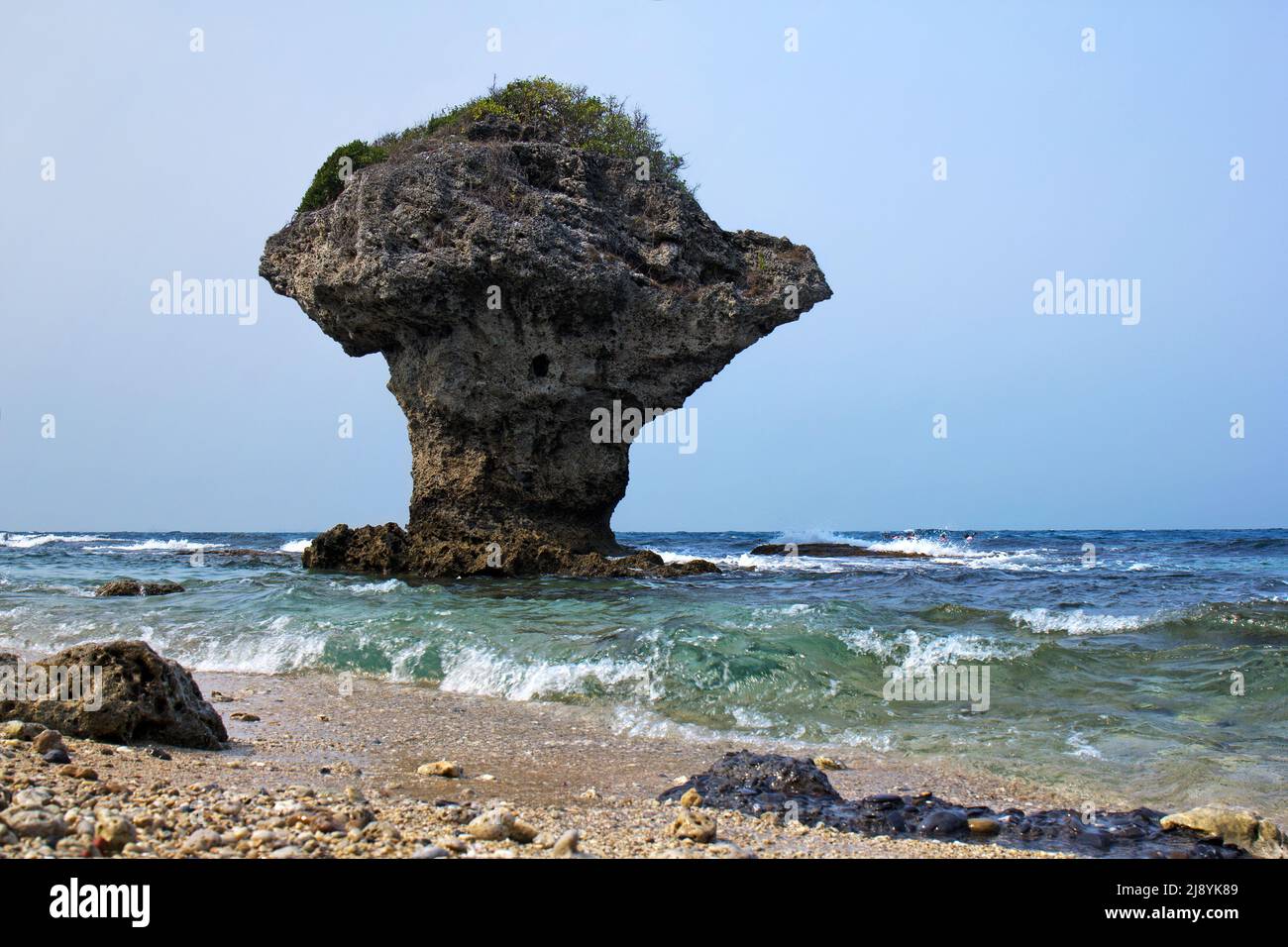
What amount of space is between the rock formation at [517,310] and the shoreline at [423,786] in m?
11.2

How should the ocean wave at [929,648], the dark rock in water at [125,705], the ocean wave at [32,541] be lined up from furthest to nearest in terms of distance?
the ocean wave at [32,541]
the ocean wave at [929,648]
the dark rock in water at [125,705]

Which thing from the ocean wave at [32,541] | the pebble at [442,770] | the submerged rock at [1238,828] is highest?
the pebble at [442,770]

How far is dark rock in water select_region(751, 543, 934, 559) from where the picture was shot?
101 feet

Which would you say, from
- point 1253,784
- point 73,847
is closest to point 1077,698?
point 1253,784

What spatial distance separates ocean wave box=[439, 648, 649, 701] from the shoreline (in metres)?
0.31

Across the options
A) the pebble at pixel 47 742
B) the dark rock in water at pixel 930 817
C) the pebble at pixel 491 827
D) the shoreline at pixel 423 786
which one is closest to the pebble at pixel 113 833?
the shoreline at pixel 423 786

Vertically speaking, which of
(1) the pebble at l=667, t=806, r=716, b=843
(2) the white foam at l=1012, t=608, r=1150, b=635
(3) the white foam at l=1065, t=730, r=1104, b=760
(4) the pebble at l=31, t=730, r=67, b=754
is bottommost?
(3) the white foam at l=1065, t=730, r=1104, b=760

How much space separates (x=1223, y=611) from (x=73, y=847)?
12.6m

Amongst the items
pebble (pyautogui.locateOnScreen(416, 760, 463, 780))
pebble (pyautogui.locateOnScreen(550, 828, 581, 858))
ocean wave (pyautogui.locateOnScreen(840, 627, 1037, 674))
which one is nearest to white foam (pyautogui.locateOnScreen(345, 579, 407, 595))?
ocean wave (pyautogui.locateOnScreen(840, 627, 1037, 674))

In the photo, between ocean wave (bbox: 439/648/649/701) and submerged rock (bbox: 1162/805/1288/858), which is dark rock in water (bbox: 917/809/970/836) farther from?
ocean wave (bbox: 439/648/649/701)

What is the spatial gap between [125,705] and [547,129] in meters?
18.1

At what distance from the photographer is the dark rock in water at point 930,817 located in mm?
4562

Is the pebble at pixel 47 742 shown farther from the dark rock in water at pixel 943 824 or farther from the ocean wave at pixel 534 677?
the dark rock in water at pixel 943 824
